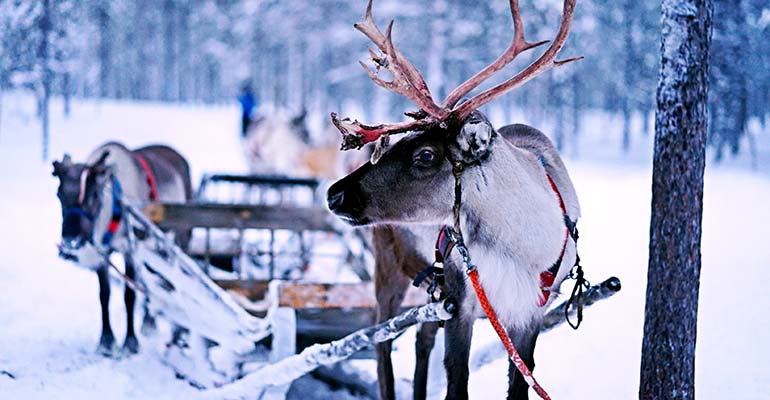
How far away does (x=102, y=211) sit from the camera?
609 cm

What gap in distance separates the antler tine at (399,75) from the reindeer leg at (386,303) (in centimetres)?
145

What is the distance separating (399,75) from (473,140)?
45cm

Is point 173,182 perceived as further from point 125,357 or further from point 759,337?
point 759,337

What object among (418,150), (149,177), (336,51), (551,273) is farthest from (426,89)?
(336,51)

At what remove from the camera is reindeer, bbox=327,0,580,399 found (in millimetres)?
3105

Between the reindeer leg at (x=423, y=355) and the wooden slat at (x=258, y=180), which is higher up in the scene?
the wooden slat at (x=258, y=180)

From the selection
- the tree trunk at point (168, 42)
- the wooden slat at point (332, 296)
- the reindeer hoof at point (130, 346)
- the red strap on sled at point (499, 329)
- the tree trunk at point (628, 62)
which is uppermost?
the tree trunk at point (168, 42)

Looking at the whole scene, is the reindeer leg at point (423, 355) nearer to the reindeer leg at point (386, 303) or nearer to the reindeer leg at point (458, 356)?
the reindeer leg at point (386, 303)

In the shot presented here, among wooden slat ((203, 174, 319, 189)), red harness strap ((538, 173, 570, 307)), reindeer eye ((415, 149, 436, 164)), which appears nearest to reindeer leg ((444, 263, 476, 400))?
red harness strap ((538, 173, 570, 307))

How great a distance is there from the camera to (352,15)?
3206 cm

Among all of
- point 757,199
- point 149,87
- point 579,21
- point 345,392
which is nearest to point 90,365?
point 345,392

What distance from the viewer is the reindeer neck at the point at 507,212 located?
10.4ft

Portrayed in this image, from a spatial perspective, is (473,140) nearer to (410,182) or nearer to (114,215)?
(410,182)

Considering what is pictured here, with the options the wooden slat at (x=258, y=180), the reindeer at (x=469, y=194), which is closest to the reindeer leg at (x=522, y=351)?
Answer: the reindeer at (x=469, y=194)
